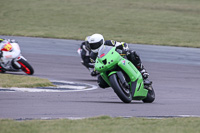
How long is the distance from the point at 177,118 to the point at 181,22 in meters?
24.1

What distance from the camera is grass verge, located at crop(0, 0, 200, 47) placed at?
81.4 ft

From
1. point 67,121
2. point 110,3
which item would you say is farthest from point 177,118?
point 110,3

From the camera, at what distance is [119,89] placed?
8.24 metres

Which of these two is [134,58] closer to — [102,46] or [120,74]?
[102,46]

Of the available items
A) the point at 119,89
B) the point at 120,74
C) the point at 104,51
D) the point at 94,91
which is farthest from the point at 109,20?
the point at 119,89

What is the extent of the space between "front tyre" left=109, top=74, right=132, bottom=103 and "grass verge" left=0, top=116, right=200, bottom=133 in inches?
69.4

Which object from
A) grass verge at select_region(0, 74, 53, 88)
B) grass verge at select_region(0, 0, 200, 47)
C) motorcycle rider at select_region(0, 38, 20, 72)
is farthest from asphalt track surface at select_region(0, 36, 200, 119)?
grass verge at select_region(0, 0, 200, 47)

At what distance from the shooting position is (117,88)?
Answer: 8219 mm

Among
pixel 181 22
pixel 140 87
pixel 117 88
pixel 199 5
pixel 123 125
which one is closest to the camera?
pixel 123 125

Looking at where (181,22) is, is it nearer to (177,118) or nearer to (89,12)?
(89,12)

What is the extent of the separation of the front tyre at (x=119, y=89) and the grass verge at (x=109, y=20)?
13024mm

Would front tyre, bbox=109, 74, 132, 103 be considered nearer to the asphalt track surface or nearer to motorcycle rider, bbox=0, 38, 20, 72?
the asphalt track surface

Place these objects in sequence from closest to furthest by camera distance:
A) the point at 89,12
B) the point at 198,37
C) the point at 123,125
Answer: the point at 123,125 → the point at 198,37 → the point at 89,12

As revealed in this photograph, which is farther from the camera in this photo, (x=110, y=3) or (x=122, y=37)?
(x=110, y=3)
